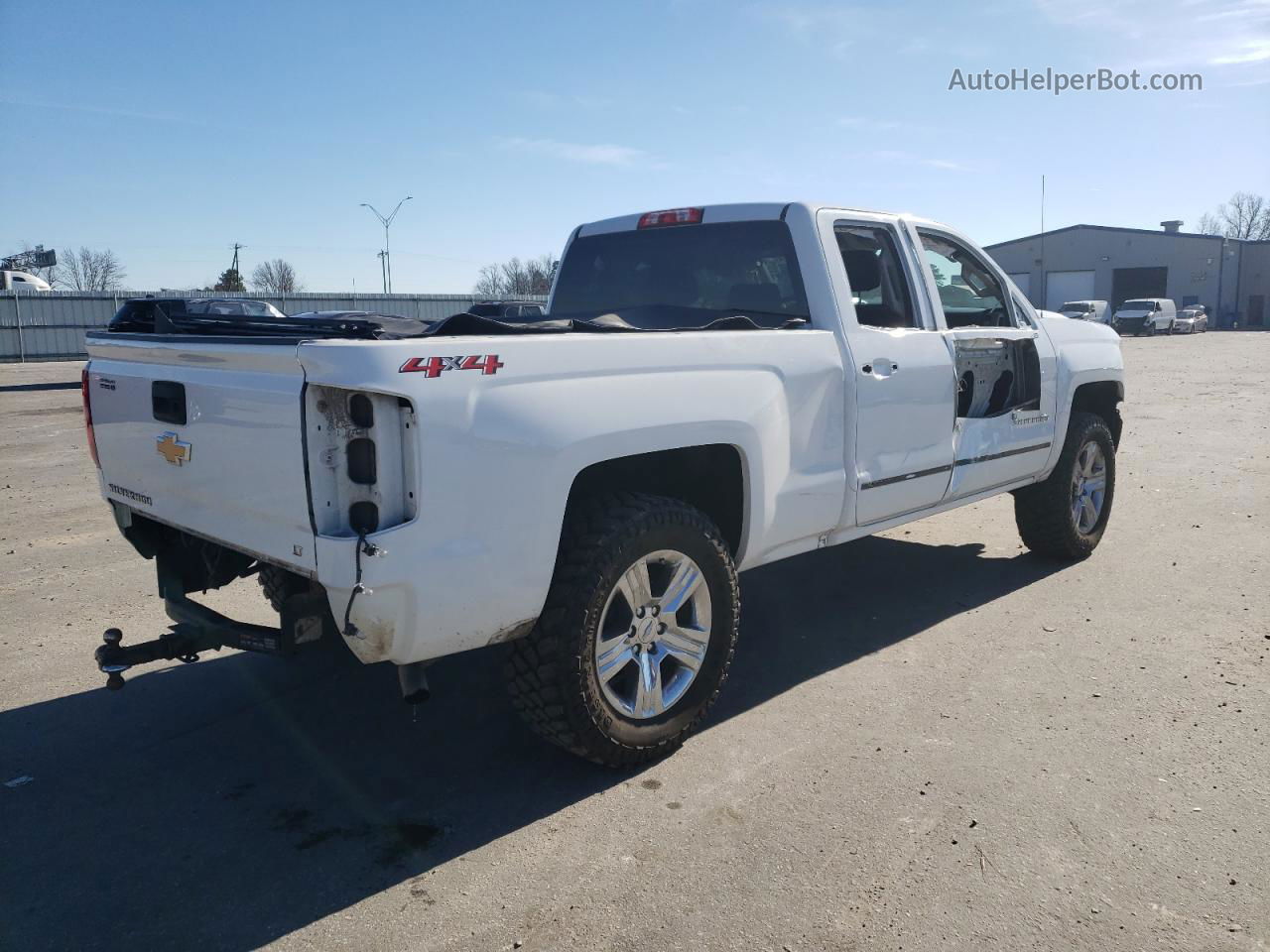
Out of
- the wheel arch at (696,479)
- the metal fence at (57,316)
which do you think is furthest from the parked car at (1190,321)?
the wheel arch at (696,479)

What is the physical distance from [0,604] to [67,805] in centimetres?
267

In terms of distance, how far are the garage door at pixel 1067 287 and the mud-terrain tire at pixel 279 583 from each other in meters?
65.8

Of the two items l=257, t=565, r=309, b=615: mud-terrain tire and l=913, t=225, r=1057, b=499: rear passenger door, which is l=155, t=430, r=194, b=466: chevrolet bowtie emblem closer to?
l=257, t=565, r=309, b=615: mud-terrain tire

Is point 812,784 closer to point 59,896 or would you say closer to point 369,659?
point 369,659

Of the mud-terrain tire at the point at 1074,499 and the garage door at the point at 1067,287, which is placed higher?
the garage door at the point at 1067,287

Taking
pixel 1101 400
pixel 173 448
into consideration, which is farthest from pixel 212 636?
pixel 1101 400

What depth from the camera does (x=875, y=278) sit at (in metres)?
4.64

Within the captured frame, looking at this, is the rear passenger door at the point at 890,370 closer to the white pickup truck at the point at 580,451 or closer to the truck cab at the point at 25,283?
the white pickup truck at the point at 580,451

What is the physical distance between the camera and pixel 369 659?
288cm

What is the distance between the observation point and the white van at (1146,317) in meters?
49.2

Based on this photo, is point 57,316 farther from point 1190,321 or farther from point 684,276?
point 1190,321

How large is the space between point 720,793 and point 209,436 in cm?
209

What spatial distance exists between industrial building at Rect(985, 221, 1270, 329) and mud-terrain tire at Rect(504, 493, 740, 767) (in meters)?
63.9

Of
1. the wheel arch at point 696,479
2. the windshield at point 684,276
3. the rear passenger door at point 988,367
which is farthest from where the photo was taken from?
the rear passenger door at point 988,367
